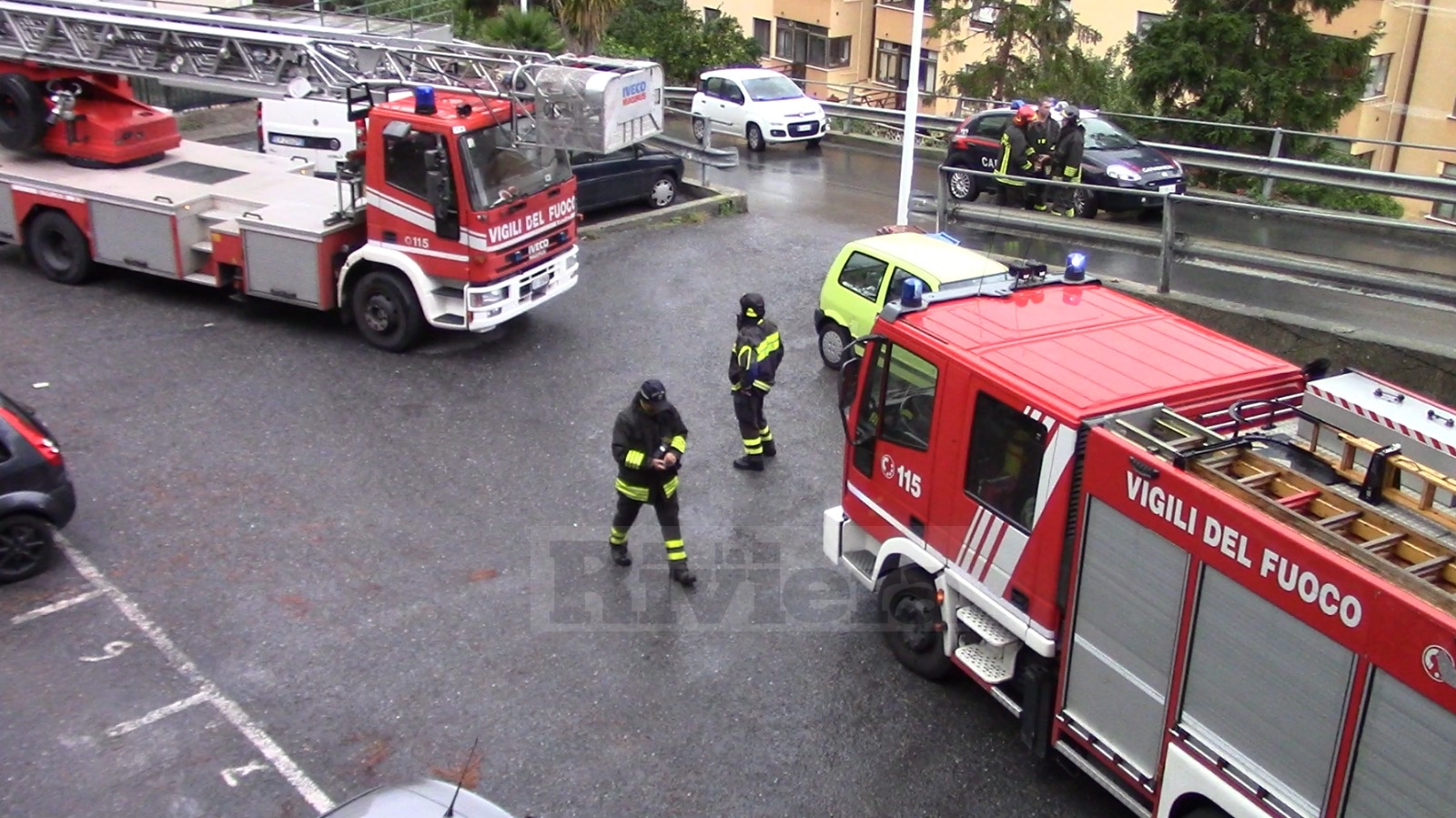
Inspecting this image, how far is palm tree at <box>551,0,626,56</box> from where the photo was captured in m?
23.2

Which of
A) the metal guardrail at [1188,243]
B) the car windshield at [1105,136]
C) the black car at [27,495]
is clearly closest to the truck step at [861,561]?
the metal guardrail at [1188,243]

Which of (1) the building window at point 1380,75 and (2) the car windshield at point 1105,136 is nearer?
(2) the car windshield at point 1105,136

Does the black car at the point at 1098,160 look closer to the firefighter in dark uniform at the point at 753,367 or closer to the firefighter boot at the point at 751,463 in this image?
the firefighter in dark uniform at the point at 753,367

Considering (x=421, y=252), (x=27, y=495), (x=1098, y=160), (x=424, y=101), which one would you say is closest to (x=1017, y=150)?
(x=1098, y=160)

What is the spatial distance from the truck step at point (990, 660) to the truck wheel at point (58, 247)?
1127 centimetres

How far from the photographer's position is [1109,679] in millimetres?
6105

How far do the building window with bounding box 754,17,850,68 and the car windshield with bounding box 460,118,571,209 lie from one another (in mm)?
27755

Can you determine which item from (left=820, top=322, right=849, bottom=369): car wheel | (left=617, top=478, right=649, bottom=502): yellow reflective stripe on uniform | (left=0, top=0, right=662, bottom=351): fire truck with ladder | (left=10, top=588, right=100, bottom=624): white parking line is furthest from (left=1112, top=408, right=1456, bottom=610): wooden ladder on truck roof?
(left=0, top=0, right=662, bottom=351): fire truck with ladder

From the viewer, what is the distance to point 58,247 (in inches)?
566

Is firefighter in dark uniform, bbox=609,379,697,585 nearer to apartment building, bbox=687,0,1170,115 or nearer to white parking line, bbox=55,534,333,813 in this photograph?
white parking line, bbox=55,534,333,813

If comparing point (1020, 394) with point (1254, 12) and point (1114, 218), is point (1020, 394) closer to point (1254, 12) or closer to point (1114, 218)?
point (1114, 218)

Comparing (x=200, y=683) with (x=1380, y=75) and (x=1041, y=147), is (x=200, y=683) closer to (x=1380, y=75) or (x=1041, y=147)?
(x=1041, y=147)

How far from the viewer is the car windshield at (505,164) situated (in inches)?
471

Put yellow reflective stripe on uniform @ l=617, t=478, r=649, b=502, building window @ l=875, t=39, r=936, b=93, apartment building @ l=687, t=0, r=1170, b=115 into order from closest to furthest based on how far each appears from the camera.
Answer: yellow reflective stripe on uniform @ l=617, t=478, r=649, b=502
apartment building @ l=687, t=0, r=1170, b=115
building window @ l=875, t=39, r=936, b=93
